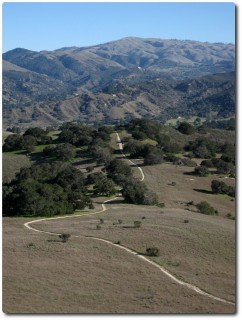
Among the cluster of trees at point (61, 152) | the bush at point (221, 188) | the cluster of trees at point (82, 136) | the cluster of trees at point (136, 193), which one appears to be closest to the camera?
the cluster of trees at point (136, 193)

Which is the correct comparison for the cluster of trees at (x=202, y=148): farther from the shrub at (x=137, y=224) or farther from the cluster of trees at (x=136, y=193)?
the shrub at (x=137, y=224)

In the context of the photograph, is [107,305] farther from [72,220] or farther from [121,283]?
[72,220]

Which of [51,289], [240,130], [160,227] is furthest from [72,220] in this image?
[240,130]

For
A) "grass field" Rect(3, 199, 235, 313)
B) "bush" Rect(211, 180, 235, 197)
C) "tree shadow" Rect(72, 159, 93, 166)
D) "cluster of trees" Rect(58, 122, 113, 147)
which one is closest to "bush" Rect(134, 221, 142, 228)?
"grass field" Rect(3, 199, 235, 313)

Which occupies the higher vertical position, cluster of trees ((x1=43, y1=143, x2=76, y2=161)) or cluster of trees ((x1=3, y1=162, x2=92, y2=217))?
cluster of trees ((x1=43, y1=143, x2=76, y2=161))

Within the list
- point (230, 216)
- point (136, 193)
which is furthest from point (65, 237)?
point (230, 216)

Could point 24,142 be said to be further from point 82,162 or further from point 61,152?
point 82,162

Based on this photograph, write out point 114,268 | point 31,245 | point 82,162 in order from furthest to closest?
point 82,162 < point 31,245 < point 114,268

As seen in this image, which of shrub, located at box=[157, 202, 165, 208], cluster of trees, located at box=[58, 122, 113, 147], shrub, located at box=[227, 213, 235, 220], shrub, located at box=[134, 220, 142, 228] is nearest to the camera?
shrub, located at box=[134, 220, 142, 228]

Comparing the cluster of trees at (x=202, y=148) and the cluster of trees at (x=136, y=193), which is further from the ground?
the cluster of trees at (x=202, y=148)

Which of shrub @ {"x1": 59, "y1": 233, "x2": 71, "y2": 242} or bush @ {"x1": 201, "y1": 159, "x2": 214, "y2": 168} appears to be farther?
bush @ {"x1": 201, "y1": 159, "x2": 214, "y2": 168}

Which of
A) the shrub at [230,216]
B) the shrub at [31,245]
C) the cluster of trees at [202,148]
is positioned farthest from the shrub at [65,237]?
the cluster of trees at [202,148]

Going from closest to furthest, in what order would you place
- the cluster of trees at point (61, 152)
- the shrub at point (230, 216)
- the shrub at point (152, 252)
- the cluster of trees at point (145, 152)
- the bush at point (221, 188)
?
the shrub at point (152, 252)
the shrub at point (230, 216)
the bush at point (221, 188)
the cluster of trees at point (145, 152)
the cluster of trees at point (61, 152)

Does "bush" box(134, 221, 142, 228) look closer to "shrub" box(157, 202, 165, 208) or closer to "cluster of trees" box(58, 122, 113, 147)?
"shrub" box(157, 202, 165, 208)
